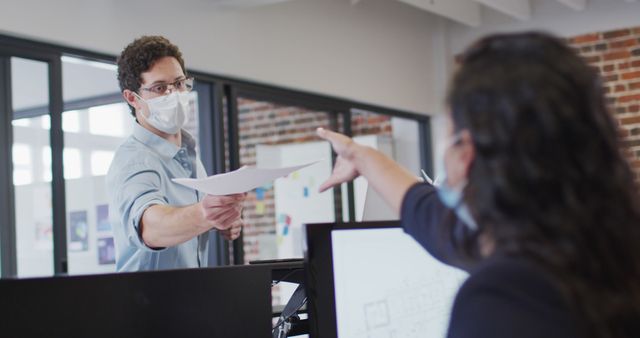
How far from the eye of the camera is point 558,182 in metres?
0.74

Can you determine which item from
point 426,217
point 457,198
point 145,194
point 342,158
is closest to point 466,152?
point 457,198

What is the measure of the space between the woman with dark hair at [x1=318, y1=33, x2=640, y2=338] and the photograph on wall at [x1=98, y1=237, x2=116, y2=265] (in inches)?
148

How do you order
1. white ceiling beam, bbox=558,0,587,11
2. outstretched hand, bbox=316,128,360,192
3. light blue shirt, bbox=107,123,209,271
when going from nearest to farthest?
outstretched hand, bbox=316,128,360,192 → light blue shirt, bbox=107,123,209,271 → white ceiling beam, bbox=558,0,587,11

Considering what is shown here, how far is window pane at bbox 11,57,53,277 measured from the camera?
357cm

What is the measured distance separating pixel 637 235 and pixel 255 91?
164 inches

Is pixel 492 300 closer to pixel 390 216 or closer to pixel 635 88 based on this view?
pixel 390 216

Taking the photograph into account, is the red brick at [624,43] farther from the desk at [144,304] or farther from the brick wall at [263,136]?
the desk at [144,304]

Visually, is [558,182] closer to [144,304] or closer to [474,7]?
[144,304]

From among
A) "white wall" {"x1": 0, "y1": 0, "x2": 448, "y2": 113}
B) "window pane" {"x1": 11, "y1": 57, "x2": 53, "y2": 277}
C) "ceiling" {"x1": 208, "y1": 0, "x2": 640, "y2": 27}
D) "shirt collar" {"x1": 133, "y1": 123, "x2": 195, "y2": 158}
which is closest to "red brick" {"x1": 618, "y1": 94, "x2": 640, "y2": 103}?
"ceiling" {"x1": 208, "y1": 0, "x2": 640, "y2": 27}

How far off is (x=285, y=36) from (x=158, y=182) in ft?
9.61

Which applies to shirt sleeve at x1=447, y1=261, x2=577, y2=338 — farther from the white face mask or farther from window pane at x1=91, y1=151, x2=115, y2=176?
window pane at x1=91, y1=151, x2=115, y2=176

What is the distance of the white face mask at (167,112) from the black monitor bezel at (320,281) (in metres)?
1.21

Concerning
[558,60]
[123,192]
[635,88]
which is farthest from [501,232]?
[635,88]

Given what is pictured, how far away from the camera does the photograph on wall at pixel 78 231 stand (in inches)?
161
